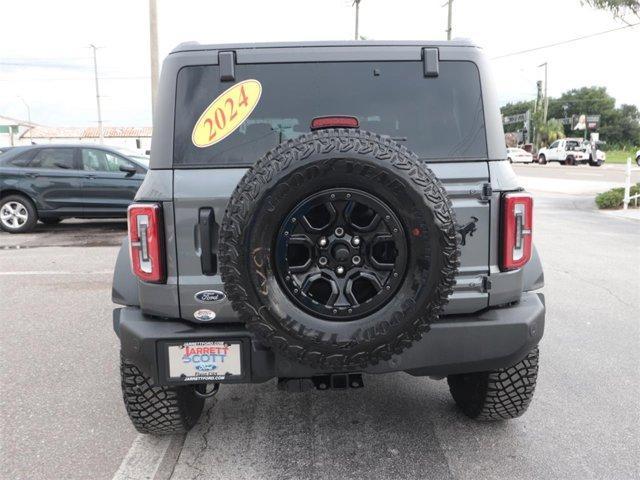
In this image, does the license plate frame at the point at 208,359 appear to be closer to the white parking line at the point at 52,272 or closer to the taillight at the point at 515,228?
the taillight at the point at 515,228

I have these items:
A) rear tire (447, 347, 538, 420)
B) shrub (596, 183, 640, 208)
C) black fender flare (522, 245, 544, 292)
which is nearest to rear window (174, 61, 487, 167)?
black fender flare (522, 245, 544, 292)

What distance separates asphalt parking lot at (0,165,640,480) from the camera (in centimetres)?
276

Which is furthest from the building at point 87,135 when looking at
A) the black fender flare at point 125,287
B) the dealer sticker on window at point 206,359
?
the dealer sticker on window at point 206,359

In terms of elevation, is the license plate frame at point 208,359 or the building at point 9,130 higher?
the building at point 9,130

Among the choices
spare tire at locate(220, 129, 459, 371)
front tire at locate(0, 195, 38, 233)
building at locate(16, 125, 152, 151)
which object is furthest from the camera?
building at locate(16, 125, 152, 151)

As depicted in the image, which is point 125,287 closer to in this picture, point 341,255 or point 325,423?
point 341,255

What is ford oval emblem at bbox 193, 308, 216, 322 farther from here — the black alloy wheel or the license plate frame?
the black alloy wheel

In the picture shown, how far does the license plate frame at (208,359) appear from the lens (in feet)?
8.07

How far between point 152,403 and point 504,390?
1880 mm

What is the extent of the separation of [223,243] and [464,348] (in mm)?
1199

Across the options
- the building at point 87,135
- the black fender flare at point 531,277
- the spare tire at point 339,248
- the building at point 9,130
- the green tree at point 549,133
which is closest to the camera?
the spare tire at point 339,248

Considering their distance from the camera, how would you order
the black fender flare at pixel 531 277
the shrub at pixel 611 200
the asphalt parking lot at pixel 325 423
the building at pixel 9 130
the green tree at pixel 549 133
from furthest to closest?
the building at pixel 9 130 → the green tree at pixel 549 133 → the shrub at pixel 611 200 → the black fender flare at pixel 531 277 → the asphalt parking lot at pixel 325 423

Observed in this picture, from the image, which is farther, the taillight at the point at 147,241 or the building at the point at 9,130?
the building at the point at 9,130

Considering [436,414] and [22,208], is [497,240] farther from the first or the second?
[22,208]
